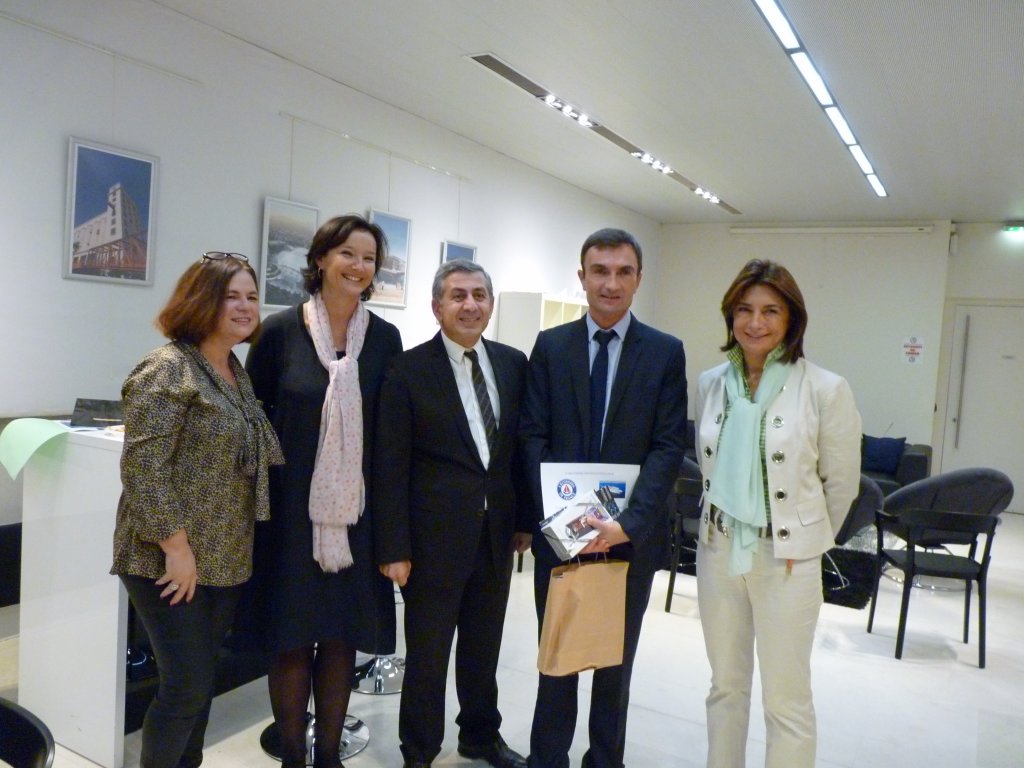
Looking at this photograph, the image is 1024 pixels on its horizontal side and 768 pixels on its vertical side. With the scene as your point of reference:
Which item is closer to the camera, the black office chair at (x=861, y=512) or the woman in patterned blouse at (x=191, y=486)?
the woman in patterned blouse at (x=191, y=486)

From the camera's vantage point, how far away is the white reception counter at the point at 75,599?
235 centimetres

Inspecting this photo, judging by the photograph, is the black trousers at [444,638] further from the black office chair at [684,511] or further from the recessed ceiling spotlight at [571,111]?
the recessed ceiling spotlight at [571,111]

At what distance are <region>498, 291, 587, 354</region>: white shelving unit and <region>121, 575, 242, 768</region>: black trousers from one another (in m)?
4.25

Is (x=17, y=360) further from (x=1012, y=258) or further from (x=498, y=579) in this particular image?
(x=1012, y=258)

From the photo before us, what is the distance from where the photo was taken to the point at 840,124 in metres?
4.84

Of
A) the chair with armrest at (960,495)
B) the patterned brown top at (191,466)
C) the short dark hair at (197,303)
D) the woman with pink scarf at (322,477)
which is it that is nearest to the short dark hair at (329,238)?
the woman with pink scarf at (322,477)

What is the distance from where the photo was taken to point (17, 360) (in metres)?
3.11

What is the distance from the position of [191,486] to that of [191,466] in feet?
0.16

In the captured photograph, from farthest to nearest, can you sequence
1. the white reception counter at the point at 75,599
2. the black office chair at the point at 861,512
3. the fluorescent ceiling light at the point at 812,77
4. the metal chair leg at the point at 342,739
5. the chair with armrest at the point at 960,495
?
1. the black office chair at the point at 861,512
2. the chair with armrest at the point at 960,495
3. the fluorescent ceiling light at the point at 812,77
4. the metal chair leg at the point at 342,739
5. the white reception counter at the point at 75,599

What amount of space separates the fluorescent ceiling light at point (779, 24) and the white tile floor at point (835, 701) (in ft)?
9.66

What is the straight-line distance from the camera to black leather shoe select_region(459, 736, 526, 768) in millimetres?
2430

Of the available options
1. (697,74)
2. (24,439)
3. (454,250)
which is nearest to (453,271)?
(24,439)

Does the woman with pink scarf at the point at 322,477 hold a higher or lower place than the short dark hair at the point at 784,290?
lower

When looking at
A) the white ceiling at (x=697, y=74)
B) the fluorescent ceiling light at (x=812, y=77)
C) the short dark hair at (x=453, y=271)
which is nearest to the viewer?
the short dark hair at (x=453, y=271)
